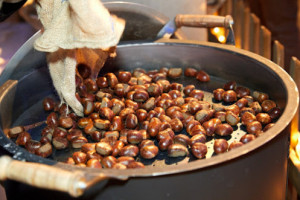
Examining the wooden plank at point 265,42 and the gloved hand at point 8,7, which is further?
the wooden plank at point 265,42

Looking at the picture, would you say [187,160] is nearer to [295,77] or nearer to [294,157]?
[294,157]

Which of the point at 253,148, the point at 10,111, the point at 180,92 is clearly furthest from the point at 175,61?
the point at 253,148

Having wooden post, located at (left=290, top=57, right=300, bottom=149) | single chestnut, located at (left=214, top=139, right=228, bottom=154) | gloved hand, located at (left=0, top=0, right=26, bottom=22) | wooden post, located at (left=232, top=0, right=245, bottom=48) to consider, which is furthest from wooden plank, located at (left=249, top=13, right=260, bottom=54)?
gloved hand, located at (left=0, top=0, right=26, bottom=22)

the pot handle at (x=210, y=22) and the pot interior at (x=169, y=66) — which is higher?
the pot handle at (x=210, y=22)

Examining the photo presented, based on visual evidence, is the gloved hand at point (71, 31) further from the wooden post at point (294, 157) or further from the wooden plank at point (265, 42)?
the wooden plank at point (265, 42)

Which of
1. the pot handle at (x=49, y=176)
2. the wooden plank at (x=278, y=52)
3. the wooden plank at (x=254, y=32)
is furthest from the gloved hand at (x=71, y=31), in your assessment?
the wooden plank at (x=254, y=32)

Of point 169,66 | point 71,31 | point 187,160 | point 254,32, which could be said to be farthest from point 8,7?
point 254,32

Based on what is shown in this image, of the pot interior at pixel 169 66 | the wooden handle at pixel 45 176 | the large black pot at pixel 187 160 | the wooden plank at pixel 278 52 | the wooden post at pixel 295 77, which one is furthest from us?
the wooden plank at pixel 278 52

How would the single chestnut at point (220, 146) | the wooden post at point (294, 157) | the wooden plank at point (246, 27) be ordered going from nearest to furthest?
the single chestnut at point (220, 146), the wooden post at point (294, 157), the wooden plank at point (246, 27)
